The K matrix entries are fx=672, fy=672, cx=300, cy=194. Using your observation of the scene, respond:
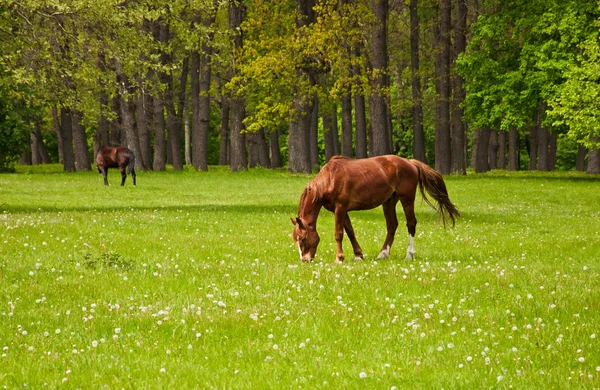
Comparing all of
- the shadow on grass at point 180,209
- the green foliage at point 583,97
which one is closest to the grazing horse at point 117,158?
the shadow on grass at point 180,209

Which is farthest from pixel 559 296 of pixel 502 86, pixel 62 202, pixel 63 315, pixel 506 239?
pixel 502 86

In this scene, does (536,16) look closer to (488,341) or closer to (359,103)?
(359,103)

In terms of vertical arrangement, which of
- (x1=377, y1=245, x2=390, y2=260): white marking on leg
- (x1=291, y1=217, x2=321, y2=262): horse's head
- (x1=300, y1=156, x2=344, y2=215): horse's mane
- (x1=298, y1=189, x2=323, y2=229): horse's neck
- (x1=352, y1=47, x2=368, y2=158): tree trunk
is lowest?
(x1=377, y1=245, x2=390, y2=260): white marking on leg

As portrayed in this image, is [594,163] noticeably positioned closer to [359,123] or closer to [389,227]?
[359,123]

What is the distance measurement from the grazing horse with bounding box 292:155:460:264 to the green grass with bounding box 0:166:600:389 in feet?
2.55

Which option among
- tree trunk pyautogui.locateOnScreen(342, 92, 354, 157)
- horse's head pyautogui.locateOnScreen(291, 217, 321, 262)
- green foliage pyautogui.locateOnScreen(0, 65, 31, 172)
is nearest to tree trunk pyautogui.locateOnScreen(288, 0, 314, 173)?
tree trunk pyautogui.locateOnScreen(342, 92, 354, 157)

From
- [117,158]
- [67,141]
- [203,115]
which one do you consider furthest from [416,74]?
[67,141]

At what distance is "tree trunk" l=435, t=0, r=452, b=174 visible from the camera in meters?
49.4

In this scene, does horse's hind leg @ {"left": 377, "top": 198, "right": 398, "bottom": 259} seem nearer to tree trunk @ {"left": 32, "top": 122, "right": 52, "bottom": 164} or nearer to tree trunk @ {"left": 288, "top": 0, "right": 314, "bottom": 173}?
tree trunk @ {"left": 288, "top": 0, "right": 314, "bottom": 173}

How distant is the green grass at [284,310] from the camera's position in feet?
23.2

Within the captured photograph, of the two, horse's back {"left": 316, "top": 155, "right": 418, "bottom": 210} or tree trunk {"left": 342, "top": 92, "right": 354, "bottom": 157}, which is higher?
tree trunk {"left": 342, "top": 92, "right": 354, "bottom": 157}

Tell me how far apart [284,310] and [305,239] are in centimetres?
433

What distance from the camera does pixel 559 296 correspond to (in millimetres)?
10508

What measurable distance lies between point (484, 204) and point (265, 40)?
75.0 ft
